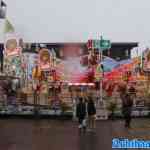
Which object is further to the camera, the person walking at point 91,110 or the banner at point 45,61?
the banner at point 45,61

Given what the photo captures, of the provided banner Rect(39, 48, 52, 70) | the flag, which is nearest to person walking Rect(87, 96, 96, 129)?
the flag

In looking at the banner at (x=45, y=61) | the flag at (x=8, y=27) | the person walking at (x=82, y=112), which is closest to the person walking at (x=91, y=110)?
the person walking at (x=82, y=112)

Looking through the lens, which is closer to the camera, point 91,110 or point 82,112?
point 82,112

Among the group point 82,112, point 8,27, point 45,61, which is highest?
point 8,27

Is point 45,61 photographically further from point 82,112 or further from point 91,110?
point 82,112

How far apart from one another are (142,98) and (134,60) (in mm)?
9016

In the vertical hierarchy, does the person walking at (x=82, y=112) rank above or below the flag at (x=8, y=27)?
below

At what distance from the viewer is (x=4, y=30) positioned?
43375mm

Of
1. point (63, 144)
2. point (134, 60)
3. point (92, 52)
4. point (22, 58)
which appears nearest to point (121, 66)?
point (134, 60)

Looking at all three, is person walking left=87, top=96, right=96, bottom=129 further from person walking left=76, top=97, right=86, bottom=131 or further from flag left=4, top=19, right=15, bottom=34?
flag left=4, top=19, right=15, bottom=34

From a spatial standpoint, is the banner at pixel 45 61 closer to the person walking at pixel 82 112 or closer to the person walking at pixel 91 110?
the person walking at pixel 91 110

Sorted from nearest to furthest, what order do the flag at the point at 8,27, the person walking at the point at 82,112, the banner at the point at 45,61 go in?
the person walking at the point at 82,112 < the flag at the point at 8,27 < the banner at the point at 45,61

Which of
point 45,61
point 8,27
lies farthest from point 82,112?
point 45,61

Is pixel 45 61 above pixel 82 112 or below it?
above
